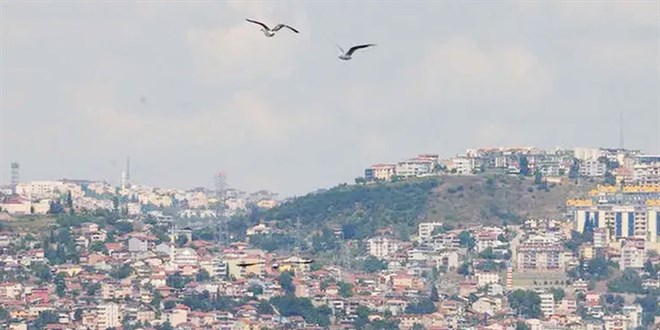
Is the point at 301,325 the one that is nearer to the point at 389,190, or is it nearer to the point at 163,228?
the point at 163,228

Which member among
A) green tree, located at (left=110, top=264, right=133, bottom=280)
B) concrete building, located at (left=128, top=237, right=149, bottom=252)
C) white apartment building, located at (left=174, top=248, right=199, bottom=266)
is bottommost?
green tree, located at (left=110, top=264, right=133, bottom=280)

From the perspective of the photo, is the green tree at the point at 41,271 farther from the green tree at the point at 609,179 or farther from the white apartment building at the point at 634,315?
the green tree at the point at 609,179

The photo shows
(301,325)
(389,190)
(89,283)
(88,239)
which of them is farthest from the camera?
(389,190)

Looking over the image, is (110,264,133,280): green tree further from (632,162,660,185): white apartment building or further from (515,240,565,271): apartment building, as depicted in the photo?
(632,162,660,185): white apartment building

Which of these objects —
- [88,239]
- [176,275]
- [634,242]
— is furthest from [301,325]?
[634,242]

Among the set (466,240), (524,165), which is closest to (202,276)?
(466,240)

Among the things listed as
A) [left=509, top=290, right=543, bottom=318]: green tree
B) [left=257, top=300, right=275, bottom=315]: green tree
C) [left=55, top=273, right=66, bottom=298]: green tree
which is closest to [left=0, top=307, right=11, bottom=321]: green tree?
[left=55, top=273, right=66, bottom=298]: green tree

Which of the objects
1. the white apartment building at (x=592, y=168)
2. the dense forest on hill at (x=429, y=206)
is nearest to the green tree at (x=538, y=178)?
the dense forest on hill at (x=429, y=206)
